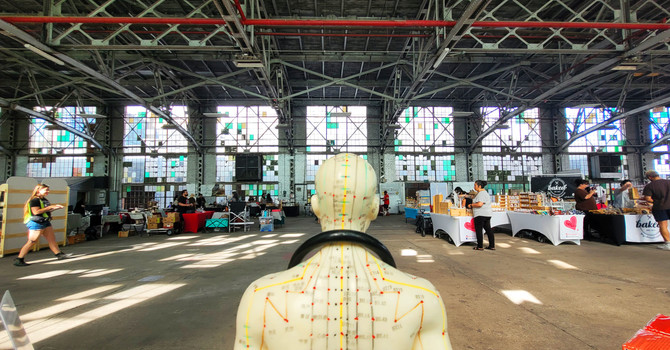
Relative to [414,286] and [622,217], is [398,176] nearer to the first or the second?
[622,217]

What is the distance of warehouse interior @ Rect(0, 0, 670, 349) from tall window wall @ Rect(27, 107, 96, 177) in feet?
0.42

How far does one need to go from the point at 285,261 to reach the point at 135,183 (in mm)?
19711

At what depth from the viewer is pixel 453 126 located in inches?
829

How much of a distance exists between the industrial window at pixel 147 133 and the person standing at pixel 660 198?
22722 millimetres

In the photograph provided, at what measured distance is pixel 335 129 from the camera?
20.8 metres

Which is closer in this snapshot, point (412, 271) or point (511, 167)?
point (412, 271)

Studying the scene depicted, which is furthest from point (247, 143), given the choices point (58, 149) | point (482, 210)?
point (482, 210)

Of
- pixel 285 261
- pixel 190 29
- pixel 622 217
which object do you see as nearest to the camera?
pixel 285 261

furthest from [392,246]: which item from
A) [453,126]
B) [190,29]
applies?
[453,126]

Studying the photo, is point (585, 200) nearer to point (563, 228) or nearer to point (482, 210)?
point (563, 228)

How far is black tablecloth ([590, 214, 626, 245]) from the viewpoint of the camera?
674 centimetres

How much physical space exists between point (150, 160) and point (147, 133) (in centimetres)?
196

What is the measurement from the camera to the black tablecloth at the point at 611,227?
22.1ft

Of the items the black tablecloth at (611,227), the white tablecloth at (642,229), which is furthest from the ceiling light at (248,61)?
the white tablecloth at (642,229)
